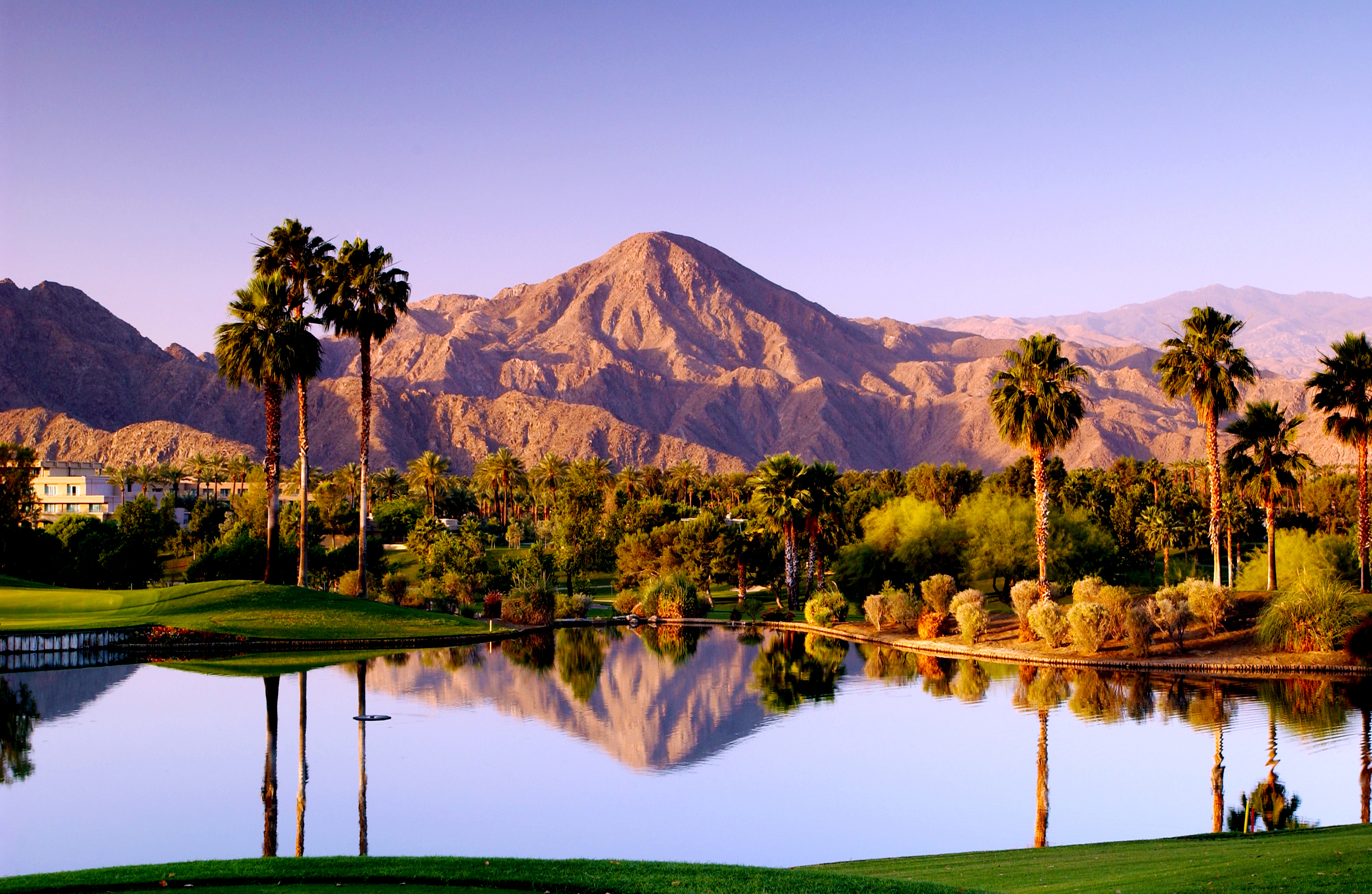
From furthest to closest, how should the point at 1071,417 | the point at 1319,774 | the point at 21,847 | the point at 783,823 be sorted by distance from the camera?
the point at 1071,417, the point at 1319,774, the point at 783,823, the point at 21,847

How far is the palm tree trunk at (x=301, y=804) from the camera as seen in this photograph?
20.9 meters

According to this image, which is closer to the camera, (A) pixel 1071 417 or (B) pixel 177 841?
(B) pixel 177 841

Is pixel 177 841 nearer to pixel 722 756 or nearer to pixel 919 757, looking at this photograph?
pixel 722 756

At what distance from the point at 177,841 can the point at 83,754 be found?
9603 mm

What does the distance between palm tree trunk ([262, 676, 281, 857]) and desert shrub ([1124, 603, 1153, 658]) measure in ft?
107

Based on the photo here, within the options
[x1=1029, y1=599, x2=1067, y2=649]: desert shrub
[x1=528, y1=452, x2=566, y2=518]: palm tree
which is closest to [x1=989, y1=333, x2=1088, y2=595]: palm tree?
[x1=1029, y1=599, x2=1067, y2=649]: desert shrub

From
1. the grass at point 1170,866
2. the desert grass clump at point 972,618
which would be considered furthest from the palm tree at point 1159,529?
the grass at point 1170,866

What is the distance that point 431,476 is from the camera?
116 meters

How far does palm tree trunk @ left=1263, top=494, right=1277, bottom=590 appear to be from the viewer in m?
51.7

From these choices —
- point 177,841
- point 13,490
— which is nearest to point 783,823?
point 177,841

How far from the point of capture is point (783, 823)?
23.2 m

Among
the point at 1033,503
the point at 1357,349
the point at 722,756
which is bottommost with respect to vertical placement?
the point at 722,756

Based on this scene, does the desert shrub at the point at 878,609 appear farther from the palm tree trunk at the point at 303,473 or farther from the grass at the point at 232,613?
the palm tree trunk at the point at 303,473

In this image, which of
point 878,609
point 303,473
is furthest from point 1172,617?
point 303,473
